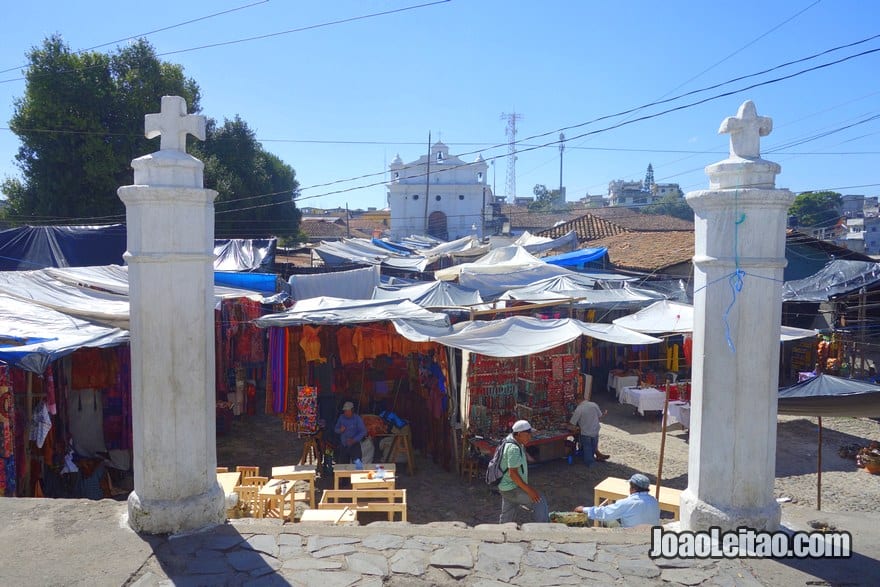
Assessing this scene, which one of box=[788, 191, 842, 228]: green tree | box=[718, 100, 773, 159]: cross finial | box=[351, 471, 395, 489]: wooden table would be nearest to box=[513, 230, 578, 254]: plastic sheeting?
box=[351, 471, 395, 489]: wooden table

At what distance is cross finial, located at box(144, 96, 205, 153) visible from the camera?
171 inches

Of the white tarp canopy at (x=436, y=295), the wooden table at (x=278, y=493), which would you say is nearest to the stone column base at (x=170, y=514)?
the wooden table at (x=278, y=493)

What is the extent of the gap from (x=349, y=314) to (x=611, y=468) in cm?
448

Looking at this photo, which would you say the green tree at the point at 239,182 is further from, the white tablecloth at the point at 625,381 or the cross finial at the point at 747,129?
the cross finial at the point at 747,129

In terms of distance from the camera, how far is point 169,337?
4141mm

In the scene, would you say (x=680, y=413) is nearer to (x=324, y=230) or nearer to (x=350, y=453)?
(x=350, y=453)

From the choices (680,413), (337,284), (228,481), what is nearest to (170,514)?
(228,481)

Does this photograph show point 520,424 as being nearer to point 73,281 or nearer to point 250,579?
point 250,579

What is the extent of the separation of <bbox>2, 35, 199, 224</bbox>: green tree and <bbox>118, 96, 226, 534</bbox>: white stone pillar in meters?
18.5

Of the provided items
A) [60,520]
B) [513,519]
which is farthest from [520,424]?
[60,520]

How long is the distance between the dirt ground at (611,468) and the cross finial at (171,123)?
16.5 feet

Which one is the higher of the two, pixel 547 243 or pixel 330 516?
pixel 547 243

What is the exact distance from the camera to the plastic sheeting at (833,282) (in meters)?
13.9

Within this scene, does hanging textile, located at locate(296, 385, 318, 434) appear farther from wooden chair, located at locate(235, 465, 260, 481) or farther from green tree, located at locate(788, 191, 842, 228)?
green tree, located at locate(788, 191, 842, 228)
